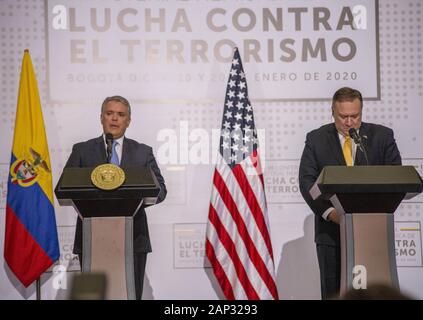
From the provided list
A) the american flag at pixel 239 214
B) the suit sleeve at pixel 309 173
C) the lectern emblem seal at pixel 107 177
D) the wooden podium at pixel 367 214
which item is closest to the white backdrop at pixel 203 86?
the american flag at pixel 239 214

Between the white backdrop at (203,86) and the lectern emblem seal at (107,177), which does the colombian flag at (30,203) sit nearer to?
the white backdrop at (203,86)

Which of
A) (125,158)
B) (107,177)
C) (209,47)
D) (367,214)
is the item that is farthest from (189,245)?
(367,214)

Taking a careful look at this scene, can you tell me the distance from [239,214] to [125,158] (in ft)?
3.78

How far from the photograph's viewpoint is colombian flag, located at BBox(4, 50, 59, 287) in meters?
5.63

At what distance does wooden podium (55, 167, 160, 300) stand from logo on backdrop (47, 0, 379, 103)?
78.1 inches

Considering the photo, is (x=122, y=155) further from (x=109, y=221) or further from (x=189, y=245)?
(x=109, y=221)

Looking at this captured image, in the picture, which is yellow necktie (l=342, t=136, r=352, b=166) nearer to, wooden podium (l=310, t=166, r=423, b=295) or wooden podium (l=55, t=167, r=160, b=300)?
wooden podium (l=310, t=166, r=423, b=295)

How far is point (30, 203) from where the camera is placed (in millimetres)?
5641

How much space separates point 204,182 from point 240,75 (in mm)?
1021

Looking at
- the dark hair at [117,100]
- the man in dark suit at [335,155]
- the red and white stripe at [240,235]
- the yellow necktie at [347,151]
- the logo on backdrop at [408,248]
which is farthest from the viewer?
the logo on backdrop at [408,248]

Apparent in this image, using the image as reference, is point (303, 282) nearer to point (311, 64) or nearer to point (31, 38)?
point (311, 64)

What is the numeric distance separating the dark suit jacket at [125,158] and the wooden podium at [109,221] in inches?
38.8

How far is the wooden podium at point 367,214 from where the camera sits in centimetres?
400

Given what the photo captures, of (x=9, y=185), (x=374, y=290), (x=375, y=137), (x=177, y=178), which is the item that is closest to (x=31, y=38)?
(x=9, y=185)
